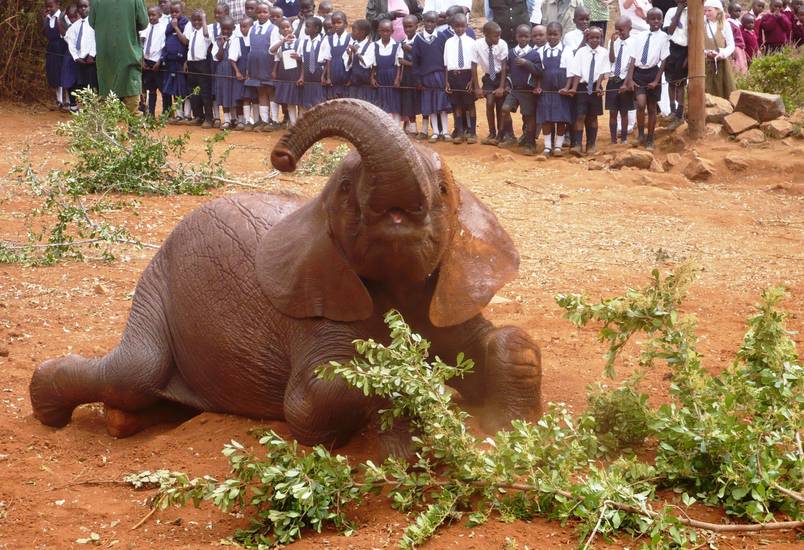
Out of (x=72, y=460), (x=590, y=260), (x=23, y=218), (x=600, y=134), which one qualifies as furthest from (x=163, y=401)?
(x=600, y=134)

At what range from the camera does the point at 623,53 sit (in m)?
15.7

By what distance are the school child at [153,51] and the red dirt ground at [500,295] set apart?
4.57m

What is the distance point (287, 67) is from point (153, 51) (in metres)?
2.87

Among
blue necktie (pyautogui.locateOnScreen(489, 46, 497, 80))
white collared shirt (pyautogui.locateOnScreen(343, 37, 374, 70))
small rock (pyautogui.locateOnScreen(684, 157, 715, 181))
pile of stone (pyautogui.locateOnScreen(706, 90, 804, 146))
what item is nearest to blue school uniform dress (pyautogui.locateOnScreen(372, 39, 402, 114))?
white collared shirt (pyautogui.locateOnScreen(343, 37, 374, 70))

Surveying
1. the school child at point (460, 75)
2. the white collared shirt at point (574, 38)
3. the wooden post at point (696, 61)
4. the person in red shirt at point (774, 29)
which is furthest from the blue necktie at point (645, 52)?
Result: the person in red shirt at point (774, 29)

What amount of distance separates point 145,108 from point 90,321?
13.7 metres

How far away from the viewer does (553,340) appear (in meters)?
6.61

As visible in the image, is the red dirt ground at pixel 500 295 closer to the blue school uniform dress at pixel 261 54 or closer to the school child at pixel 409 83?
A: the school child at pixel 409 83

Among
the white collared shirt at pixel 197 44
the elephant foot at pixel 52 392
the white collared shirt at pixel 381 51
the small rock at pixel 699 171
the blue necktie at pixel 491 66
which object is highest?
the white collared shirt at pixel 197 44

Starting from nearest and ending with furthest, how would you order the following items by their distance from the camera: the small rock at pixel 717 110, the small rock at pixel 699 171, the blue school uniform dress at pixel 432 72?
the small rock at pixel 699 171 < the small rock at pixel 717 110 < the blue school uniform dress at pixel 432 72

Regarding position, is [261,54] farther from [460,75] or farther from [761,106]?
[761,106]

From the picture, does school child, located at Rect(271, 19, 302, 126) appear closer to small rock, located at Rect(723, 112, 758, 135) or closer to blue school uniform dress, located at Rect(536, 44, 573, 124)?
blue school uniform dress, located at Rect(536, 44, 573, 124)

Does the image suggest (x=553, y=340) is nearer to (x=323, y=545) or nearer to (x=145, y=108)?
(x=323, y=545)

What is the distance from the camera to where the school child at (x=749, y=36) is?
1945 cm
